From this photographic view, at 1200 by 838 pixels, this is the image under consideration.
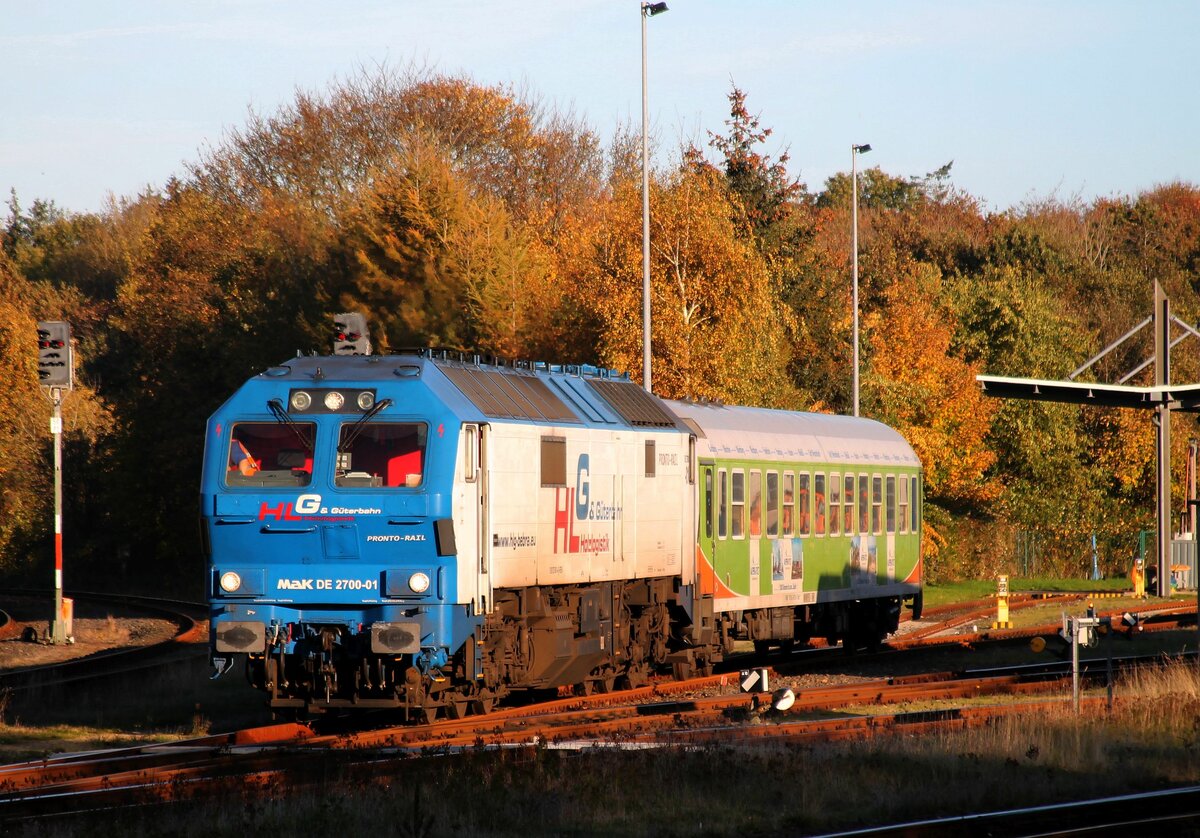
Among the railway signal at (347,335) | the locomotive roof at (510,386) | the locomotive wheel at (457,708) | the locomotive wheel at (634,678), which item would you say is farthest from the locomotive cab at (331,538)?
the railway signal at (347,335)

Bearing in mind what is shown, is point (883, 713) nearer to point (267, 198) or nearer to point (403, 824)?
point (403, 824)

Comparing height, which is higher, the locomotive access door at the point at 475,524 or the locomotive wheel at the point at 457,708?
the locomotive access door at the point at 475,524

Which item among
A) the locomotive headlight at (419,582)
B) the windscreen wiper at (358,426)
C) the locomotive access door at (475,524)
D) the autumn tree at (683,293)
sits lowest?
the locomotive headlight at (419,582)

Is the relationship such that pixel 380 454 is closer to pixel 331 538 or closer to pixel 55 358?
pixel 331 538

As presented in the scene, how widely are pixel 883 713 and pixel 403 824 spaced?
8.55 meters

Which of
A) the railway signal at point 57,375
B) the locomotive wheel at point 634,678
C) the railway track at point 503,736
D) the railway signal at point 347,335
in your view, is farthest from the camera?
the railway signal at point 57,375

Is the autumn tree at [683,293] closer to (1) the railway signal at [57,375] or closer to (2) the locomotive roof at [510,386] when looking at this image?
(1) the railway signal at [57,375]

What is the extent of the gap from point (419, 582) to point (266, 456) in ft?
6.97

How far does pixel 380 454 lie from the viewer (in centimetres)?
1608

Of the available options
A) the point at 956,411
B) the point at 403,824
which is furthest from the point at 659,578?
the point at 956,411

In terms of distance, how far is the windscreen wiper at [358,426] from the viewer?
16094 millimetres

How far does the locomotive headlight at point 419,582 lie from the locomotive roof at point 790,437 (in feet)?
23.4

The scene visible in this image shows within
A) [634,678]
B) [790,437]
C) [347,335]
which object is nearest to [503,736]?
[634,678]

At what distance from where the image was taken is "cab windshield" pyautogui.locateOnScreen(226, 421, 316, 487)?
16.2 m
